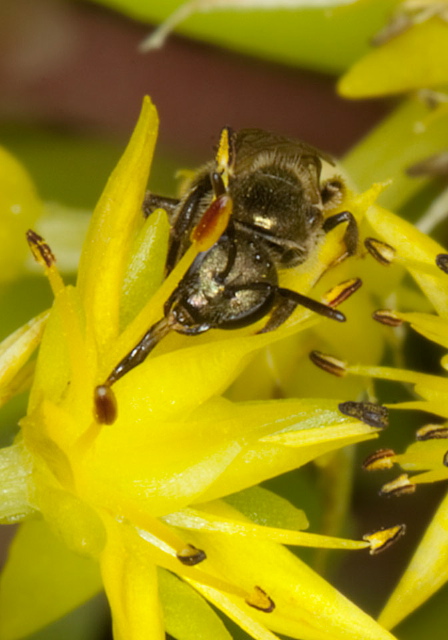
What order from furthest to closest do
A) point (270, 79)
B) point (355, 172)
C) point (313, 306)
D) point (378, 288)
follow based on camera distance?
point (270, 79) < point (355, 172) < point (378, 288) < point (313, 306)

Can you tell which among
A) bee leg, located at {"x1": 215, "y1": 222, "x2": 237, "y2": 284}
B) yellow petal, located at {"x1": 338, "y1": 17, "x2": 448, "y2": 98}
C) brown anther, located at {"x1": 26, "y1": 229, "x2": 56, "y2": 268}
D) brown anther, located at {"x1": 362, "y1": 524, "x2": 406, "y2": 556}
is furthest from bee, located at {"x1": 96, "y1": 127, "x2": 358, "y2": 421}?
yellow petal, located at {"x1": 338, "y1": 17, "x2": 448, "y2": 98}

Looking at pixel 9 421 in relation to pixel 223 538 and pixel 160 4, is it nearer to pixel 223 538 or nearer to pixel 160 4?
pixel 223 538

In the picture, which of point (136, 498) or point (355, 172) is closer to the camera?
point (136, 498)

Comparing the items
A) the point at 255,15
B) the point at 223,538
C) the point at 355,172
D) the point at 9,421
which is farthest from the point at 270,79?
the point at 223,538

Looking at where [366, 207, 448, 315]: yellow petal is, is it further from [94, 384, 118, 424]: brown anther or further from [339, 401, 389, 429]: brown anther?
[94, 384, 118, 424]: brown anther

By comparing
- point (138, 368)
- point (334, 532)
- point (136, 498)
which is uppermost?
point (138, 368)

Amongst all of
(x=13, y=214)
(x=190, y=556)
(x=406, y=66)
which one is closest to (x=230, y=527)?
(x=190, y=556)

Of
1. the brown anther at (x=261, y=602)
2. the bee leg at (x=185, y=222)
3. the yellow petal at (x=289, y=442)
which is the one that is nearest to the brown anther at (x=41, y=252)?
the bee leg at (x=185, y=222)
